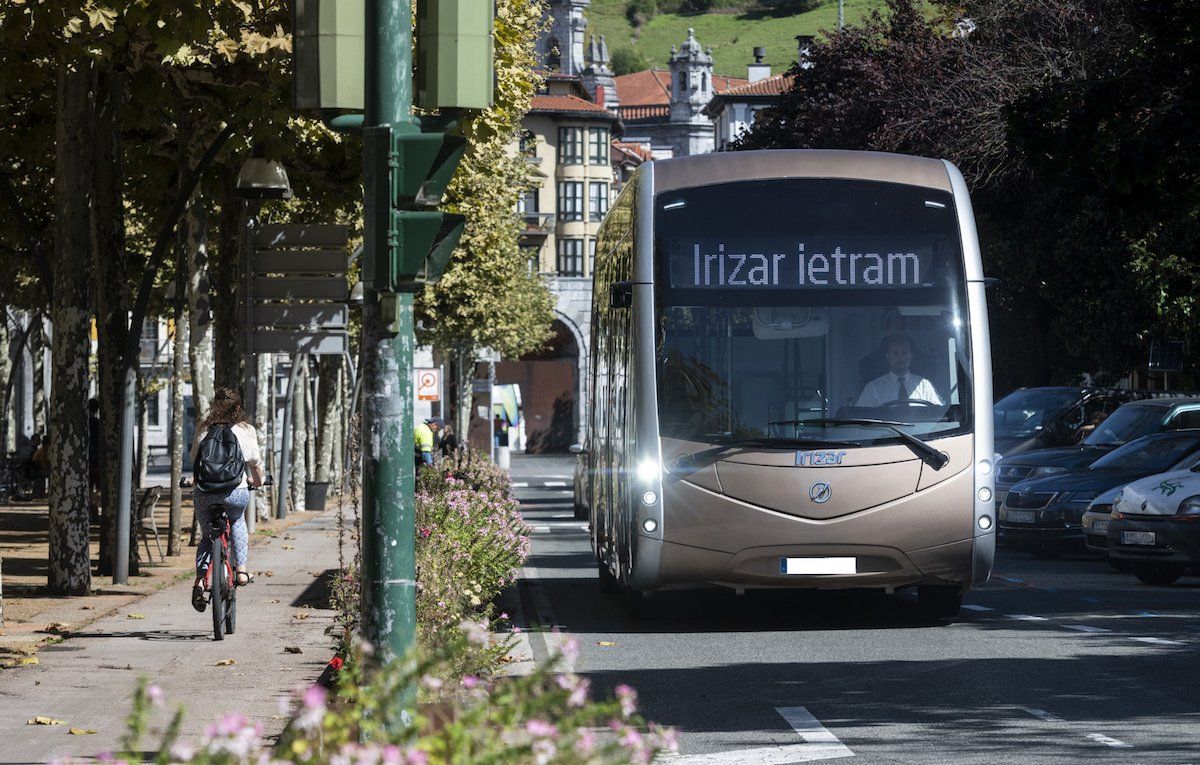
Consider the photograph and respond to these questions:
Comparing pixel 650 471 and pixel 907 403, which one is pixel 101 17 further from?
pixel 907 403

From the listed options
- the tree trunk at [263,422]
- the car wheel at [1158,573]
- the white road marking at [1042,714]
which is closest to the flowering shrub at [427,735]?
the white road marking at [1042,714]

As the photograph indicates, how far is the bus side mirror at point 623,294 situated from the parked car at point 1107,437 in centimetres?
1108

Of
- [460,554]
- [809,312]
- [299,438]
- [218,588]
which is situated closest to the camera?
[460,554]

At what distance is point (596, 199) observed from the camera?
370 feet

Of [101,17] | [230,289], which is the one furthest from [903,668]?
[230,289]

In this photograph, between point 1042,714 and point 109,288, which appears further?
point 109,288

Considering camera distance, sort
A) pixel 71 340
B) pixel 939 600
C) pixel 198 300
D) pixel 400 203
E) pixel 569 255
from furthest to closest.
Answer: pixel 569 255 < pixel 198 300 < pixel 71 340 < pixel 939 600 < pixel 400 203

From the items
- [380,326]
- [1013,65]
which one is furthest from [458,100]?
[1013,65]

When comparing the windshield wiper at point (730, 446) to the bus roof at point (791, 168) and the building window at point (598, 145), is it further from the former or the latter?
the building window at point (598, 145)

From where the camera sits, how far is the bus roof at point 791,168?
49.2 feet

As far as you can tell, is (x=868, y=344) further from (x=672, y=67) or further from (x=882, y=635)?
(x=672, y=67)

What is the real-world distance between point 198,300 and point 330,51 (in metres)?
16.6

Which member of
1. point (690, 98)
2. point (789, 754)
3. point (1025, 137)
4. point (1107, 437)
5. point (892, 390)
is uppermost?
point (690, 98)

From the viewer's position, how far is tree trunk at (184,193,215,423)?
23.9 m
